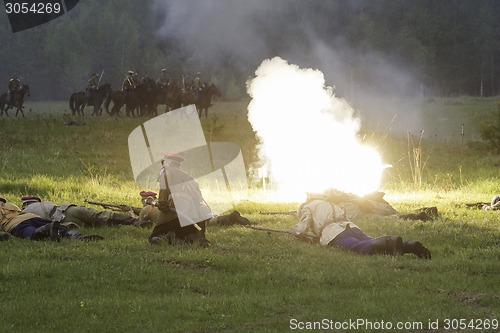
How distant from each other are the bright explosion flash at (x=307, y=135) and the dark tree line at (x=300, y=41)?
1897 inches

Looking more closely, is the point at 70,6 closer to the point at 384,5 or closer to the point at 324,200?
the point at 384,5

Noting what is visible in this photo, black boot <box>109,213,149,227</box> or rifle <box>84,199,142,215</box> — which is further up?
rifle <box>84,199,142,215</box>

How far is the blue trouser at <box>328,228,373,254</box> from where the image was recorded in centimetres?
1138

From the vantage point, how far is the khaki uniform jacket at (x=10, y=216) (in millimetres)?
12414

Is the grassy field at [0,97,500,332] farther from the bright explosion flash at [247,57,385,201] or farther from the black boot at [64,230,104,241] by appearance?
the bright explosion flash at [247,57,385,201]

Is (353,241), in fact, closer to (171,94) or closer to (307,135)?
(307,135)

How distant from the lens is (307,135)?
1700cm

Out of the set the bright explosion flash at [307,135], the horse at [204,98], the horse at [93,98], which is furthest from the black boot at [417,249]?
the horse at [93,98]

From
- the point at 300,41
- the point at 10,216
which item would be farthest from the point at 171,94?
the point at 300,41

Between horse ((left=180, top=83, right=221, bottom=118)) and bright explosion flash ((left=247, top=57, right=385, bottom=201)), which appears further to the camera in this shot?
horse ((left=180, top=83, right=221, bottom=118))

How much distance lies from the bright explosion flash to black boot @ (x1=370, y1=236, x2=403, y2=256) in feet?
16.8

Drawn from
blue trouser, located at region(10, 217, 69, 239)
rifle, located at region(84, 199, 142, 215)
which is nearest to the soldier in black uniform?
blue trouser, located at region(10, 217, 69, 239)

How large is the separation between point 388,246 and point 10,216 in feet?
18.7

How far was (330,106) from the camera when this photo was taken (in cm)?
1733
